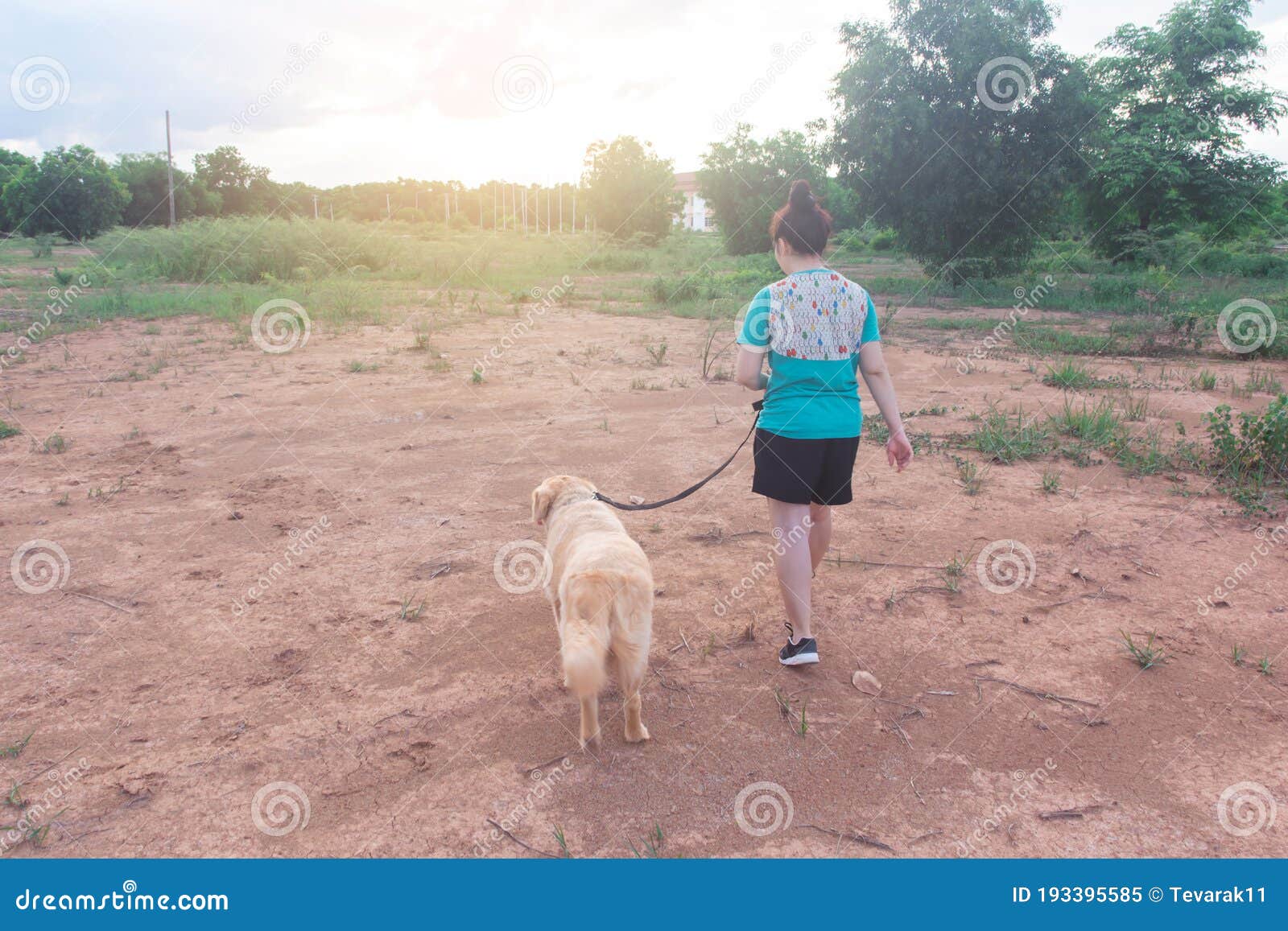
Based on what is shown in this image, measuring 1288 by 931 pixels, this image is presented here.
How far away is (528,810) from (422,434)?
4678 mm

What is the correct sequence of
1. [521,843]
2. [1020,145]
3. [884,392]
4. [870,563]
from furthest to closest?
[1020,145], [870,563], [884,392], [521,843]

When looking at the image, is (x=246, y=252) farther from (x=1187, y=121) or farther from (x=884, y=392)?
(x=1187, y=121)

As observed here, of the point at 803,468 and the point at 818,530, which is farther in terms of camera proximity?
the point at 818,530

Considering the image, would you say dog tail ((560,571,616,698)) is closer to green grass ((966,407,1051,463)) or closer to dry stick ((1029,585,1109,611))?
dry stick ((1029,585,1109,611))

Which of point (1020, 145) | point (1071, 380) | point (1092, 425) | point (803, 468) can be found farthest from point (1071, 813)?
point (1020, 145)

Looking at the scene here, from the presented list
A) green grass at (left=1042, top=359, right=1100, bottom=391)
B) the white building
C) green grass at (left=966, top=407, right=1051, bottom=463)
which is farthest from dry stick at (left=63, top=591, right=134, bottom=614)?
the white building

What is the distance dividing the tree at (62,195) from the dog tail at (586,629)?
34211 mm

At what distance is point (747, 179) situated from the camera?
31984 mm

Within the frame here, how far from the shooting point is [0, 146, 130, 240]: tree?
28.2m

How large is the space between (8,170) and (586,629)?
39.9 m

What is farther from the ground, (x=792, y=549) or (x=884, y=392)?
(x=884, y=392)

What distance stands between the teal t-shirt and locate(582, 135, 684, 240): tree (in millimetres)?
36021

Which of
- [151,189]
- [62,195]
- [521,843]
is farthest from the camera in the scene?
[151,189]

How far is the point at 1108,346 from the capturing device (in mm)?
10695
